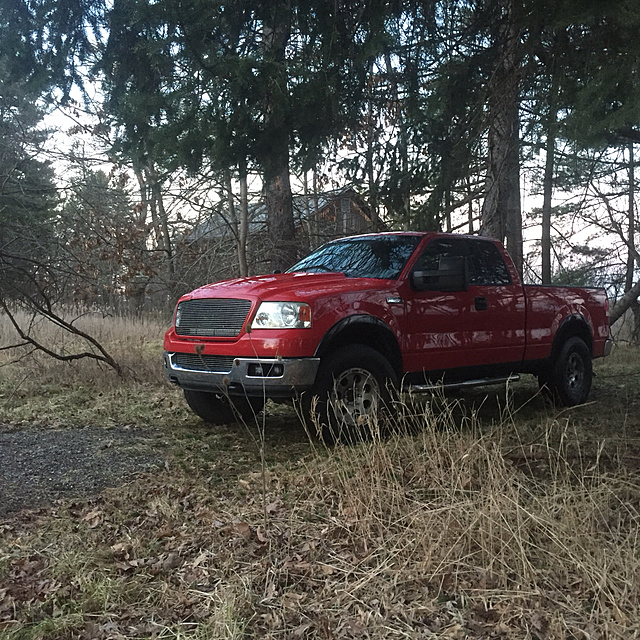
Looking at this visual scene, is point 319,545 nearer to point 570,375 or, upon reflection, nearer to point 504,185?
point 570,375

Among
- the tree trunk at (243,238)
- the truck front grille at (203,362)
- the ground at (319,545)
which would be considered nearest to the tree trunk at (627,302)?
the tree trunk at (243,238)

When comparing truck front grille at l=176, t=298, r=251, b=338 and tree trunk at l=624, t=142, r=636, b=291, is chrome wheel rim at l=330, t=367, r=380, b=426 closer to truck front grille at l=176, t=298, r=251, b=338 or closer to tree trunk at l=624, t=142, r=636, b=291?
truck front grille at l=176, t=298, r=251, b=338

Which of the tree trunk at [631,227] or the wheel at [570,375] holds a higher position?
the tree trunk at [631,227]

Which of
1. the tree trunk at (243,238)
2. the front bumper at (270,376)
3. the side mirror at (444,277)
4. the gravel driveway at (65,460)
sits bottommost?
the gravel driveway at (65,460)

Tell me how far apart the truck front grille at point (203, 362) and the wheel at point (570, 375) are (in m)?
4.07

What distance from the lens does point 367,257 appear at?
23.6 feet

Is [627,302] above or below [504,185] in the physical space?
below

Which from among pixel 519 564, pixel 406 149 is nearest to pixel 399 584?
pixel 519 564

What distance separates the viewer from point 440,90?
8.34 m

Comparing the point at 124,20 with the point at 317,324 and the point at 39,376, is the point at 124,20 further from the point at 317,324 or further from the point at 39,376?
the point at 39,376

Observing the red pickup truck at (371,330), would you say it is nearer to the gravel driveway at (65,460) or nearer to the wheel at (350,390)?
the wheel at (350,390)

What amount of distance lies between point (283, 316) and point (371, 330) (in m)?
0.87

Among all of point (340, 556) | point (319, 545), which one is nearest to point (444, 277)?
point (319, 545)

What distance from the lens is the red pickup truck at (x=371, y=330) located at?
5902mm
